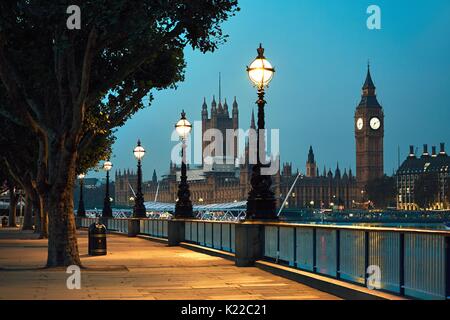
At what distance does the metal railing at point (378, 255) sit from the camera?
1201cm

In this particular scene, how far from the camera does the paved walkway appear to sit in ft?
48.8

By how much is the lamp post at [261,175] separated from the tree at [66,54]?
1412 millimetres

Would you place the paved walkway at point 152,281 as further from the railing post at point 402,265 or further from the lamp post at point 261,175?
the railing post at point 402,265

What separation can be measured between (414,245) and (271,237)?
8.35 m

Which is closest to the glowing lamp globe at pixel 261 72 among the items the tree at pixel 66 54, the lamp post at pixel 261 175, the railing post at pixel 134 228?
the lamp post at pixel 261 175

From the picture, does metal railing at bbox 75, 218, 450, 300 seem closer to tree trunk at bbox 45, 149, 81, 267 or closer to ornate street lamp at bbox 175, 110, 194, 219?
tree trunk at bbox 45, 149, 81, 267

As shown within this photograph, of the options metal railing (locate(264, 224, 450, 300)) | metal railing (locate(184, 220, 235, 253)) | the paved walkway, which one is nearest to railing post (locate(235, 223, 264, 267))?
the paved walkway

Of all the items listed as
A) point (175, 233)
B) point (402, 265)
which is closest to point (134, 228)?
point (175, 233)

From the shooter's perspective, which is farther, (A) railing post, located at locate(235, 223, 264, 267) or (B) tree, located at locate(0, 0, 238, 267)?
(A) railing post, located at locate(235, 223, 264, 267)

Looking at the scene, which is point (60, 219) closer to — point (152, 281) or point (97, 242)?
point (152, 281)

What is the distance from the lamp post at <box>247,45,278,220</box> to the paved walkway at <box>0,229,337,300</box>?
1.59 meters

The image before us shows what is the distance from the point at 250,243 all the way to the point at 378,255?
26.3 feet
